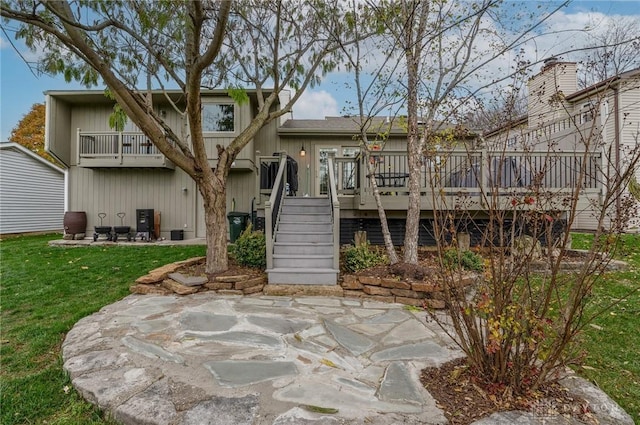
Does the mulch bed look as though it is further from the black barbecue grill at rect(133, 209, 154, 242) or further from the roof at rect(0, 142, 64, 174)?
the roof at rect(0, 142, 64, 174)

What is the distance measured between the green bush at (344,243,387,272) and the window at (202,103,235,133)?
665 centimetres

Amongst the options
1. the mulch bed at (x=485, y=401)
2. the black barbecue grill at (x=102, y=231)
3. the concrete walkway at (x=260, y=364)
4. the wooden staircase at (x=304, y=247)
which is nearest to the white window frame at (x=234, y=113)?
the black barbecue grill at (x=102, y=231)

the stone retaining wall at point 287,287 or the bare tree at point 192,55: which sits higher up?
the bare tree at point 192,55

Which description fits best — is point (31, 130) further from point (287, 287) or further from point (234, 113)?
point (287, 287)

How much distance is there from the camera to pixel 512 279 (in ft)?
6.86

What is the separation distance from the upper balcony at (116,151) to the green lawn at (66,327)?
3666 mm

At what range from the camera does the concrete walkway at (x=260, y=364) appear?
1.93 meters

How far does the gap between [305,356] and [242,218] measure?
22.5ft

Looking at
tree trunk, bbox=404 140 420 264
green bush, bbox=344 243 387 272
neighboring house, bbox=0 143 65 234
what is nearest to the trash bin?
green bush, bbox=344 243 387 272

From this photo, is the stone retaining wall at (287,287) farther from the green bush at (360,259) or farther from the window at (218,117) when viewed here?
the window at (218,117)

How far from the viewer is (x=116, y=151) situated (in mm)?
10312

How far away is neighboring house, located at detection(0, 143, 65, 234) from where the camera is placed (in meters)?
12.1

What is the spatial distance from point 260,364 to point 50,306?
328 centimetres

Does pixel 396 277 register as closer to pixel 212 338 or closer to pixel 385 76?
pixel 212 338
